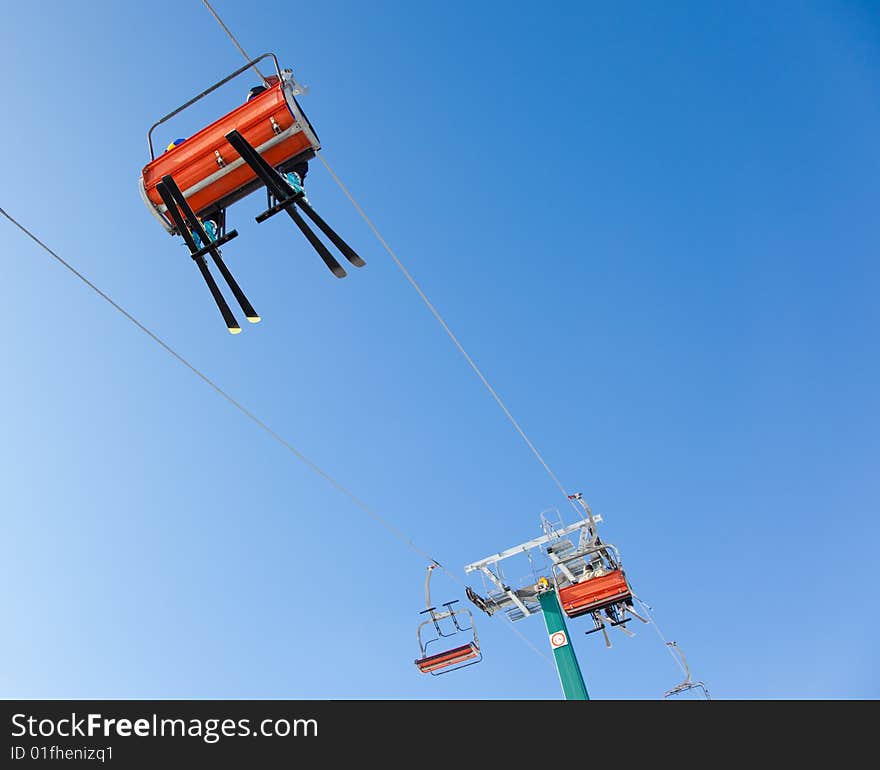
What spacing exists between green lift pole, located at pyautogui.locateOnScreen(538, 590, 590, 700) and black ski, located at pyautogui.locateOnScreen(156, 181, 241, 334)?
1151 centimetres

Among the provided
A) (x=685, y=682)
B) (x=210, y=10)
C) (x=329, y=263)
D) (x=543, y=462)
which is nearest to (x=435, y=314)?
(x=329, y=263)

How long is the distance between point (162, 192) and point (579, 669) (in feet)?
41.4

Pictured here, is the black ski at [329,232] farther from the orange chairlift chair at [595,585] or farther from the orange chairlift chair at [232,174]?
the orange chairlift chair at [595,585]

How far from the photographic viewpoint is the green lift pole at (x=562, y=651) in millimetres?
13172

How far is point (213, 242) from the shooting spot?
5.00 m

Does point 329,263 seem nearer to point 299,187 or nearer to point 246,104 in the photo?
point 299,187

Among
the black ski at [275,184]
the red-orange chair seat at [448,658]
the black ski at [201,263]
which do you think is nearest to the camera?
the black ski at [275,184]

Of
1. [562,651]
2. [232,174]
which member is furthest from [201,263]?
[562,651]

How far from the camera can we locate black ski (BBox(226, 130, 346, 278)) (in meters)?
4.85

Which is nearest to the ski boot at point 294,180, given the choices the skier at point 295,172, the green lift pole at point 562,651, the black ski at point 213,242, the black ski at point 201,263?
the skier at point 295,172

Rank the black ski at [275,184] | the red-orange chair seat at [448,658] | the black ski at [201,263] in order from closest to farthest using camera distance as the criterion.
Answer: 1. the black ski at [275,184]
2. the black ski at [201,263]
3. the red-orange chair seat at [448,658]

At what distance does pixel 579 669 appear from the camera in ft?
44.0

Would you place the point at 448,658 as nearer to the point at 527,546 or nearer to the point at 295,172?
the point at 527,546

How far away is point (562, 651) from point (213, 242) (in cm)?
1220
